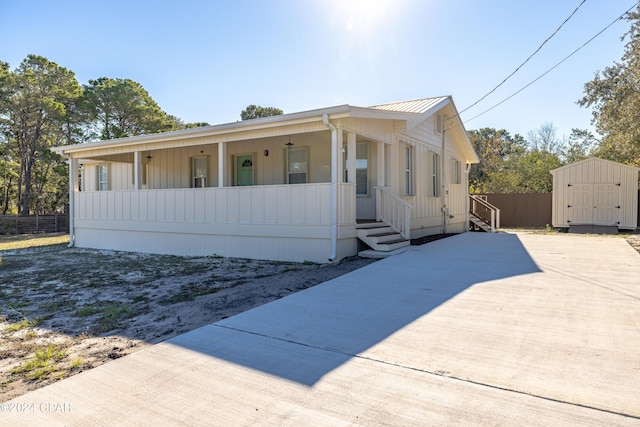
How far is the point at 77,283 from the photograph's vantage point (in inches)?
252

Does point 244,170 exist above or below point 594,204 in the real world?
above

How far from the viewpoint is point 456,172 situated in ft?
46.8

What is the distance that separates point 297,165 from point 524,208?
43.8 feet

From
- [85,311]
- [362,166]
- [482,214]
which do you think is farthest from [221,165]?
[482,214]

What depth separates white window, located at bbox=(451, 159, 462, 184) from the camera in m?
13.9

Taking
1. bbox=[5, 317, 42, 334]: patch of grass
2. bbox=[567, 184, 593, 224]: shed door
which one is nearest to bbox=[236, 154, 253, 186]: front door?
bbox=[5, 317, 42, 334]: patch of grass

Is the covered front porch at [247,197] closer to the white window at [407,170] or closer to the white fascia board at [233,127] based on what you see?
A: the white fascia board at [233,127]

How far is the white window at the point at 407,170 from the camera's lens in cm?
1073

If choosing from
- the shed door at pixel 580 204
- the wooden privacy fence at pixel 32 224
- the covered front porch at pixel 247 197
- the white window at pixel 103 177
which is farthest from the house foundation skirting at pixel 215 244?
the shed door at pixel 580 204

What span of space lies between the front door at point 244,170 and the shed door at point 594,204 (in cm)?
1349

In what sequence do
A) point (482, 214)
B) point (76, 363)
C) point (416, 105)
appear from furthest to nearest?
point (482, 214), point (416, 105), point (76, 363)

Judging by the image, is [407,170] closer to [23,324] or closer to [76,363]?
[23,324]

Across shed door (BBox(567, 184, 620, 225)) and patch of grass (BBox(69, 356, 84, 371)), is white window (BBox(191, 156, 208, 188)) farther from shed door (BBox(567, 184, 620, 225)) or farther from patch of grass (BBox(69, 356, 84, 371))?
shed door (BBox(567, 184, 620, 225))

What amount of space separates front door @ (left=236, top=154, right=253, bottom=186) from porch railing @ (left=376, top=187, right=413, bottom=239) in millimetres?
4088
